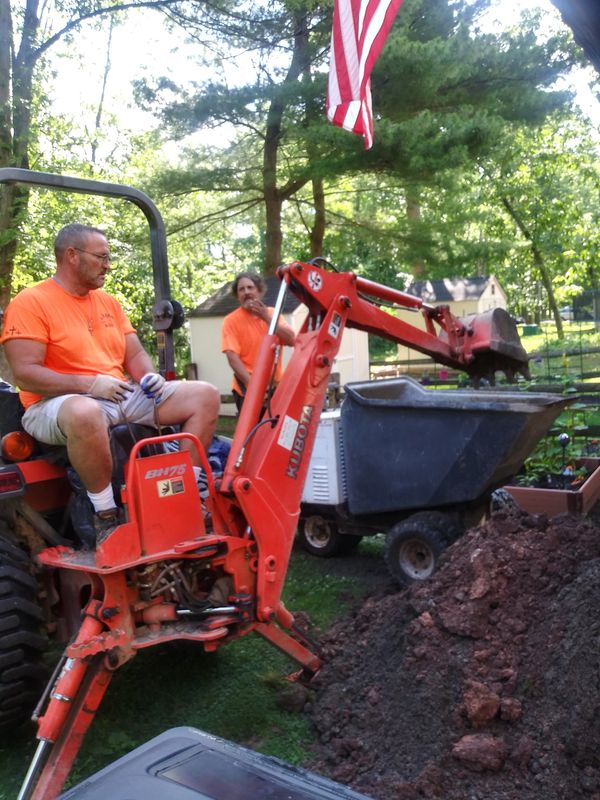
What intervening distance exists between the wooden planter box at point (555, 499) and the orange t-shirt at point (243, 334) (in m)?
2.30

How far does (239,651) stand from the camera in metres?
4.39

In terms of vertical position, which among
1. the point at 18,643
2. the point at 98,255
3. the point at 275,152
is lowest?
the point at 18,643

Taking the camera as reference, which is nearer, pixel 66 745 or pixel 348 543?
pixel 66 745

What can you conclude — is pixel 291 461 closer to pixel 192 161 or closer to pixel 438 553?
pixel 438 553

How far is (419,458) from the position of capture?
496 cm

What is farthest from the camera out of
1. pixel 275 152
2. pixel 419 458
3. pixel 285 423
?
→ pixel 275 152

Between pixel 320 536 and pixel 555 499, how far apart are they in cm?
202

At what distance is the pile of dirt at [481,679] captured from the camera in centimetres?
289

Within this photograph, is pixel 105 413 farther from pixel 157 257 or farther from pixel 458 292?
pixel 458 292

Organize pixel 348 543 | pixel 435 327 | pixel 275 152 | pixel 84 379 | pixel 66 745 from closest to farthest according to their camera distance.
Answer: pixel 66 745
pixel 84 379
pixel 435 327
pixel 348 543
pixel 275 152

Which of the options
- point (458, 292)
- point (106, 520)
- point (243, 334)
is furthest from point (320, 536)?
point (458, 292)

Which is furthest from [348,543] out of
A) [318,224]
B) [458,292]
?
[458,292]

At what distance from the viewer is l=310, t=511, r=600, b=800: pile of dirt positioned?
9.48 feet

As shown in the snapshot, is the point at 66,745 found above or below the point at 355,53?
below
